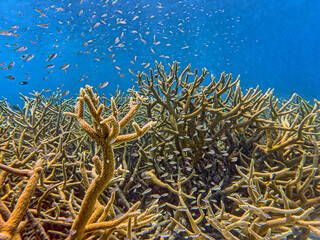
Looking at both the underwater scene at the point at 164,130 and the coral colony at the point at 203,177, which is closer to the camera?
the underwater scene at the point at 164,130

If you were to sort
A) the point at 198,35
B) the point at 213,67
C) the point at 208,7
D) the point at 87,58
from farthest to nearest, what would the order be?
the point at 213,67 → the point at 87,58 → the point at 198,35 → the point at 208,7

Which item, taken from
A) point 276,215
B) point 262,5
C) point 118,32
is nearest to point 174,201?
point 276,215

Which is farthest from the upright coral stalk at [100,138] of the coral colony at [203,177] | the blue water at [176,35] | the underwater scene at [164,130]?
the blue water at [176,35]

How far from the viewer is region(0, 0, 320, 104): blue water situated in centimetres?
2716

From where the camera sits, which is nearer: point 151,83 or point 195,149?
point 195,149

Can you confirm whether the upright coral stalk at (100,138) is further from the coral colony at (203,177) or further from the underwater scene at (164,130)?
the coral colony at (203,177)

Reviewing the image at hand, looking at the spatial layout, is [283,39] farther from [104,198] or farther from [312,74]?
[104,198]

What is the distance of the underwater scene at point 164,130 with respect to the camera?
143cm

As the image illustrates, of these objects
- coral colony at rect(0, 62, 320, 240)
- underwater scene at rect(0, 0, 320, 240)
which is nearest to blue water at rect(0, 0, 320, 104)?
underwater scene at rect(0, 0, 320, 240)

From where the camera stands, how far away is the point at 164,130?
9.89ft

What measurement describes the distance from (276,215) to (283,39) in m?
73.9

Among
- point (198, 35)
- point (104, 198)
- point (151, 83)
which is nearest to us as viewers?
point (104, 198)

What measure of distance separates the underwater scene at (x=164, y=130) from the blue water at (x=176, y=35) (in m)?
0.38

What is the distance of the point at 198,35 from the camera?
143 feet
